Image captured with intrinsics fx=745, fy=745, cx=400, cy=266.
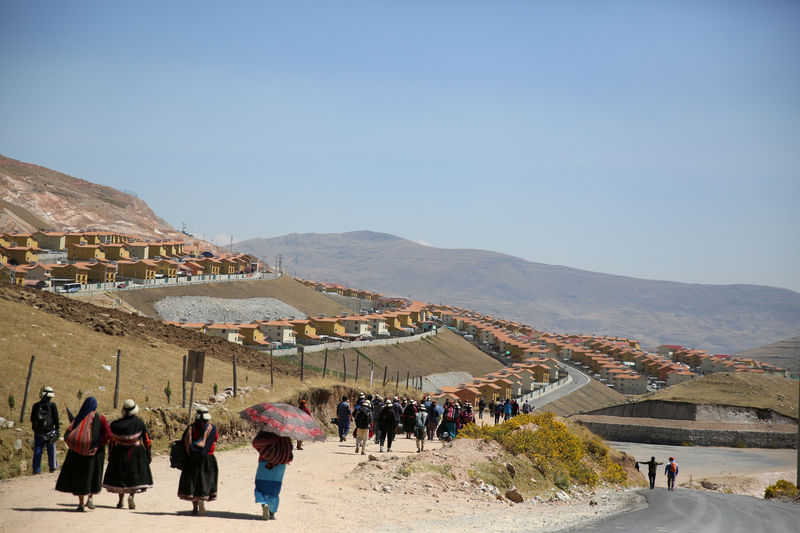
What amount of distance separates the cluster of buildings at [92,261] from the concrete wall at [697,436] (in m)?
60.7

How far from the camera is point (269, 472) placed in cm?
1166

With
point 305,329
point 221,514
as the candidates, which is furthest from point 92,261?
point 221,514

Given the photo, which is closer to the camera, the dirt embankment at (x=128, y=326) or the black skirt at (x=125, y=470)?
the black skirt at (x=125, y=470)

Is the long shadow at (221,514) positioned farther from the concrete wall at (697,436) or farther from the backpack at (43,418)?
the concrete wall at (697,436)

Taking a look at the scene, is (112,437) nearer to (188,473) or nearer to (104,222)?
(188,473)

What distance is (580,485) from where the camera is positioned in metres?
21.3

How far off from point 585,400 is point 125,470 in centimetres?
8548

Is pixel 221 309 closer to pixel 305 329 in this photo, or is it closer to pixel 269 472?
pixel 305 329

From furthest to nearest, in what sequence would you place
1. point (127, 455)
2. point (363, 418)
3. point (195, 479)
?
point (363, 418), point (195, 479), point (127, 455)

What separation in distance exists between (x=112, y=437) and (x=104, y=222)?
203208 millimetres

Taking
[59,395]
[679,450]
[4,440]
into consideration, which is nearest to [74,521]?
[4,440]

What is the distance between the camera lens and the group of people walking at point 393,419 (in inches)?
792

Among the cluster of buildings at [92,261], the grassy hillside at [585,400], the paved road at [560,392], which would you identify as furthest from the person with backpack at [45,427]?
the cluster of buildings at [92,261]

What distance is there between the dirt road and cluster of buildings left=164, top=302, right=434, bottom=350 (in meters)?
54.4
